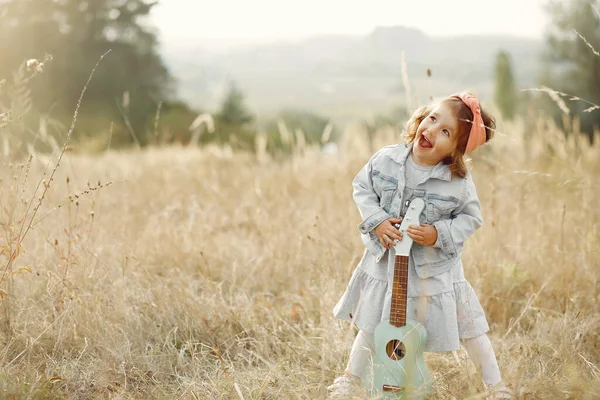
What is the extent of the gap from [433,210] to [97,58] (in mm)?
22810

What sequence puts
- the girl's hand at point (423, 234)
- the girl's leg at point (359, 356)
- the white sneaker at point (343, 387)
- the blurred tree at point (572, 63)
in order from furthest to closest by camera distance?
the blurred tree at point (572, 63) → the girl's leg at point (359, 356) → the white sneaker at point (343, 387) → the girl's hand at point (423, 234)

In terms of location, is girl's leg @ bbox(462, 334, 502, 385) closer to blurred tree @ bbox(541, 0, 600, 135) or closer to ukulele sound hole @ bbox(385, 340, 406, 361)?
ukulele sound hole @ bbox(385, 340, 406, 361)

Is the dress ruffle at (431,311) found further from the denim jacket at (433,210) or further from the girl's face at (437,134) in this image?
the girl's face at (437,134)

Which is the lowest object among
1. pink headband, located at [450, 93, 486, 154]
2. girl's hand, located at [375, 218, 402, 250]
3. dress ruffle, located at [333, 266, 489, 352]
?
dress ruffle, located at [333, 266, 489, 352]

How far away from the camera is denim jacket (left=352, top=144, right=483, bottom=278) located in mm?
2336

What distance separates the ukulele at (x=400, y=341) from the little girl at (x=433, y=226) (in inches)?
1.6

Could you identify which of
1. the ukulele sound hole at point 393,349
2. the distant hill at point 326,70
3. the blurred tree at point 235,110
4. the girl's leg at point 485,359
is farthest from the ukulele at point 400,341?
the blurred tree at point 235,110

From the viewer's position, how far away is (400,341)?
2.31 metres

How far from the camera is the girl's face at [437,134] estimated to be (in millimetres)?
2340

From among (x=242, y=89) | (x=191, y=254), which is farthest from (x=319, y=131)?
(x=191, y=254)

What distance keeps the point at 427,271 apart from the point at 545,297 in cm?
134

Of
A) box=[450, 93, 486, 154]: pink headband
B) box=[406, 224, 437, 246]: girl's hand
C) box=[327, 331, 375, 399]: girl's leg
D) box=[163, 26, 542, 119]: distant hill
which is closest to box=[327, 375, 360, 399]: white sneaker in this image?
box=[327, 331, 375, 399]: girl's leg

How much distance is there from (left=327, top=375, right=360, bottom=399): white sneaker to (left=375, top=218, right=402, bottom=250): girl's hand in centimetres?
56

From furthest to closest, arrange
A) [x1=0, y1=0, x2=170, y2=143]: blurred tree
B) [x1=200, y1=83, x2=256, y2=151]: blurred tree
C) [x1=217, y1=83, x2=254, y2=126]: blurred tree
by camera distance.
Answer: [x1=217, y1=83, x2=254, y2=126]: blurred tree
[x1=200, y1=83, x2=256, y2=151]: blurred tree
[x1=0, y1=0, x2=170, y2=143]: blurred tree
